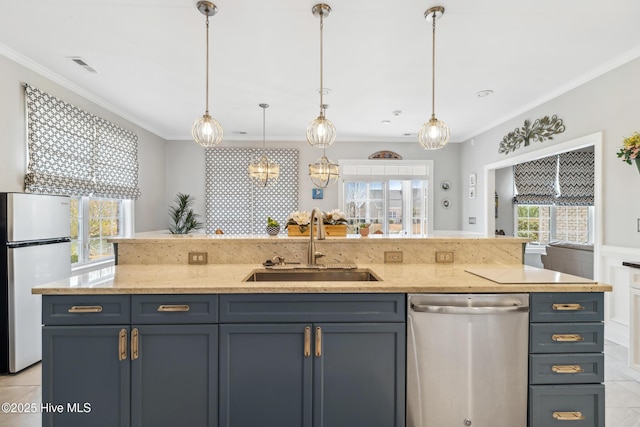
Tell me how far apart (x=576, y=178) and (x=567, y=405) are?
5802 mm

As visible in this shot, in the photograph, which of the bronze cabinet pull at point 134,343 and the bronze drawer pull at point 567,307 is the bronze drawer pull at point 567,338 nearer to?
the bronze drawer pull at point 567,307

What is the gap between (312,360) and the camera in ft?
5.34

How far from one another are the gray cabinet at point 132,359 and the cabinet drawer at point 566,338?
156 cm

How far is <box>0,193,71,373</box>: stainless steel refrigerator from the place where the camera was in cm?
267

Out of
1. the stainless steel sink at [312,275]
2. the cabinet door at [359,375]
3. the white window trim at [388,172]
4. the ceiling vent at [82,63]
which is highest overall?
the ceiling vent at [82,63]

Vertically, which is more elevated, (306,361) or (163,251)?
(163,251)

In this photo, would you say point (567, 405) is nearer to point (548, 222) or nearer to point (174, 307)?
point (174, 307)

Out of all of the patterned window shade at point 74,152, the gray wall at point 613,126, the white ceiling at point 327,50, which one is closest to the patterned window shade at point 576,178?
the white ceiling at point 327,50

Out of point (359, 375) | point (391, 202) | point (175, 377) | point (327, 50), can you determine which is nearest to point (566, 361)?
point (359, 375)

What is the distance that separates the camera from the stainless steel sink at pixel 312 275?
7.09ft

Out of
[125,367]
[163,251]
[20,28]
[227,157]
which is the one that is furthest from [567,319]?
[227,157]

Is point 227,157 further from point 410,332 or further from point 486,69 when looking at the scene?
point 410,332

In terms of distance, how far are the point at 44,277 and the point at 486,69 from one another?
4.62m

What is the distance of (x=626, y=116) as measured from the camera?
3.16 metres
